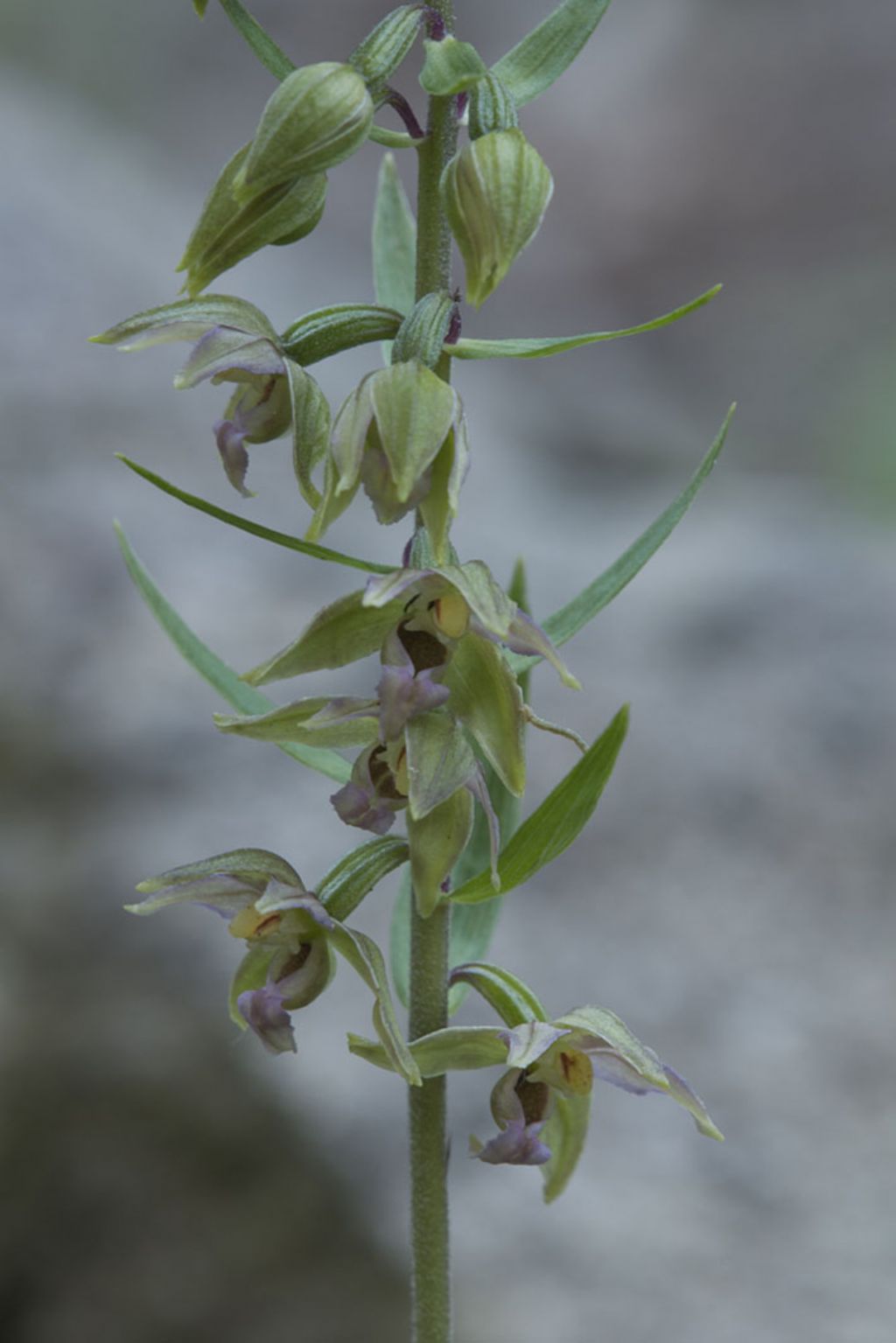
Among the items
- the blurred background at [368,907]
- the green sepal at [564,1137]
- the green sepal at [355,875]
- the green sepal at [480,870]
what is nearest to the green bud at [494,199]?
the green sepal at [355,875]

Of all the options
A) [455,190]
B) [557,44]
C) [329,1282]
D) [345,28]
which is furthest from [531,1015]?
[345,28]

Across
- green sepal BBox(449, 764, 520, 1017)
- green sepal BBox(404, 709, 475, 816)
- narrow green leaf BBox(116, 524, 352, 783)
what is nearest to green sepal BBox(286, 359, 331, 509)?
green sepal BBox(404, 709, 475, 816)

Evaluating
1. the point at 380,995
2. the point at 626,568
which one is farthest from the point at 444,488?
the point at 380,995

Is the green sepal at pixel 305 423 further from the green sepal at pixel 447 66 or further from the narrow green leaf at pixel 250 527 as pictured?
the green sepal at pixel 447 66

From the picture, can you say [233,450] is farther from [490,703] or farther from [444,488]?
[490,703]

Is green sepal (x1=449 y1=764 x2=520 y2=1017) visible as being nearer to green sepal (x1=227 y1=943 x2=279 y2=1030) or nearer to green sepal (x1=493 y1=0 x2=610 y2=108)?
green sepal (x1=227 y1=943 x2=279 y2=1030)

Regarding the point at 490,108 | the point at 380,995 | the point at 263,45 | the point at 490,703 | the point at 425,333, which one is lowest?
the point at 380,995
